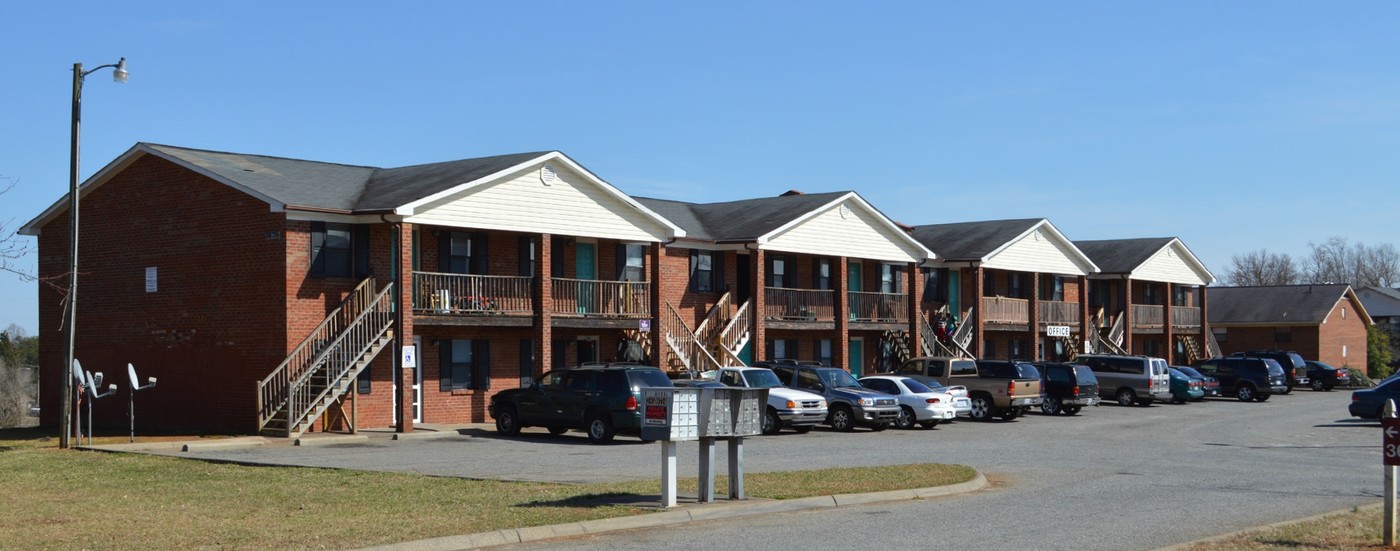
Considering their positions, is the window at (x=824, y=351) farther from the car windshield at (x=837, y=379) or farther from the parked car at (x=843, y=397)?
the car windshield at (x=837, y=379)

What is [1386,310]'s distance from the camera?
326 feet

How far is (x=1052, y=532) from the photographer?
47.9 ft

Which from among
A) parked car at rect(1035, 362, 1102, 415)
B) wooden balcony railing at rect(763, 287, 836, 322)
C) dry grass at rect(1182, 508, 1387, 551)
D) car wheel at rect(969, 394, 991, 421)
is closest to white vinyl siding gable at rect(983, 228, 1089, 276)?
wooden balcony railing at rect(763, 287, 836, 322)

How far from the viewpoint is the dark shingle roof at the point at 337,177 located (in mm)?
32312

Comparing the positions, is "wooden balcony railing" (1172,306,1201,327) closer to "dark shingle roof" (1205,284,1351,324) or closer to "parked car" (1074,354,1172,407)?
"dark shingle roof" (1205,284,1351,324)

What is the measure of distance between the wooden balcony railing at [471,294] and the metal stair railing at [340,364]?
108cm

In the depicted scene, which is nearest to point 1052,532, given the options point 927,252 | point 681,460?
point 681,460

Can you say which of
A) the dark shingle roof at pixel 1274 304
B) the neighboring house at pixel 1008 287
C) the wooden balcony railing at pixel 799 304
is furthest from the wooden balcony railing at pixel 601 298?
the dark shingle roof at pixel 1274 304

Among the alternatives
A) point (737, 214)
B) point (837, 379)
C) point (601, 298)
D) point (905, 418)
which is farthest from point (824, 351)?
point (837, 379)

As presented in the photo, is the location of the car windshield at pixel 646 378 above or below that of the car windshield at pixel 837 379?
above

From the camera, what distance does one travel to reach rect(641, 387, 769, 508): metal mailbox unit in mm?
16250

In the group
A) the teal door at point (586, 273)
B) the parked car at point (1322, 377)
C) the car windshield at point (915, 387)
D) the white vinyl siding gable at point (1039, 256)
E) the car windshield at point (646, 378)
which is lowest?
the parked car at point (1322, 377)

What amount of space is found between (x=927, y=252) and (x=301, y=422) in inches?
1003

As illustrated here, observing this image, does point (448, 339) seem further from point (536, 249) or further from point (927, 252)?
point (927, 252)
